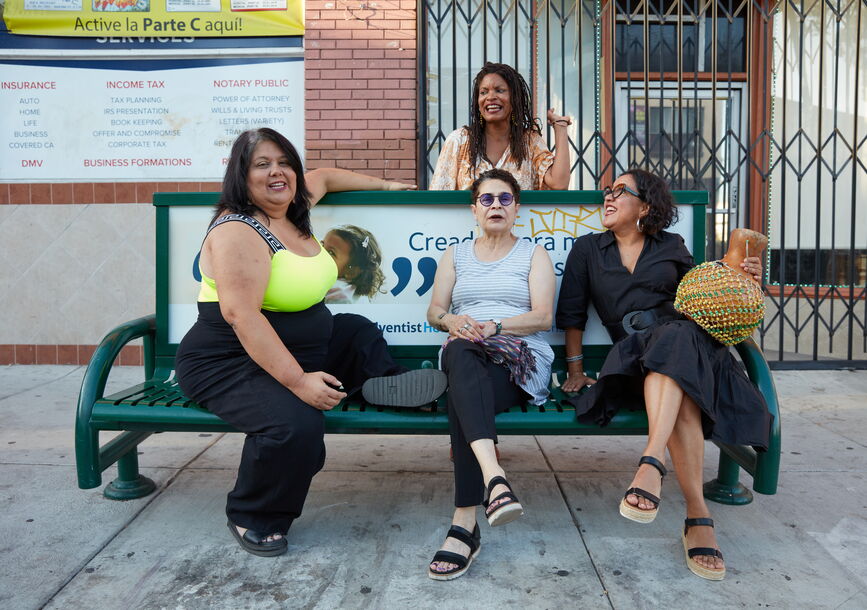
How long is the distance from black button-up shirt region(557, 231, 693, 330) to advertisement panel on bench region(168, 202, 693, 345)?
182mm

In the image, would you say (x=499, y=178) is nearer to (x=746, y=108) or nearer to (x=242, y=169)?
(x=242, y=169)

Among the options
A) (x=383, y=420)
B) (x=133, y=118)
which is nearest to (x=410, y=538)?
(x=383, y=420)

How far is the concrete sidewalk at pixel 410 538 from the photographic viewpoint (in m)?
2.42

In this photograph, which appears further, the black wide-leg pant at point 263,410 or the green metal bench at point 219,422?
the green metal bench at point 219,422

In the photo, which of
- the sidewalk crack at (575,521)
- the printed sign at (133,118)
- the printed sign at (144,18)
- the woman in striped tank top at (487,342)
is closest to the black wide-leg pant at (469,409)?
the woman in striped tank top at (487,342)

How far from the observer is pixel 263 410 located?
261cm

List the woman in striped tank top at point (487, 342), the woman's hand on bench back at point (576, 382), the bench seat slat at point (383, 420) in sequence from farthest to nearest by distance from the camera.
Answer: the woman's hand on bench back at point (576, 382)
the bench seat slat at point (383, 420)
the woman in striped tank top at point (487, 342)

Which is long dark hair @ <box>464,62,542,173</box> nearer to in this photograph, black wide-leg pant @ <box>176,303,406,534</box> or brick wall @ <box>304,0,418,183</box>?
black wide-leg pant @ <box>176,303,406,534</box>

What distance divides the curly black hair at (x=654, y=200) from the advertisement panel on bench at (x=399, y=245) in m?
0.30

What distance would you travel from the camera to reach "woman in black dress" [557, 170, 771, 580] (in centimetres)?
259

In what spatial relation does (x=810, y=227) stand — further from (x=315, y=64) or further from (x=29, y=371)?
(x=29, y=371)

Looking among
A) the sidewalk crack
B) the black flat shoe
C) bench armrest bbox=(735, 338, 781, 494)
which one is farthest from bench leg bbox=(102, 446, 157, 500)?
bench armrest bbox=(735, 338, 781, 494)

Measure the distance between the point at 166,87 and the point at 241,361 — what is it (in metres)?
4.58

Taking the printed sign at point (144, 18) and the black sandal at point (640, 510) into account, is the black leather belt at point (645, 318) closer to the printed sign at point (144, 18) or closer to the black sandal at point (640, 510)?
the black sandal at point (640, 510)
